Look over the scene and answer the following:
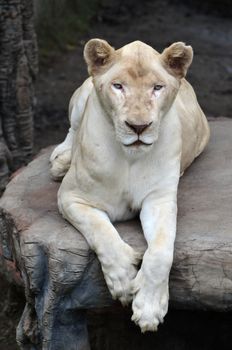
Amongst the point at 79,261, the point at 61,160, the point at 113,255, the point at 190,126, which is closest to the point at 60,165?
the point at 61,160

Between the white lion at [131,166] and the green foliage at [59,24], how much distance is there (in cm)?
560

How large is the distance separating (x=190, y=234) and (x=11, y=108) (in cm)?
244

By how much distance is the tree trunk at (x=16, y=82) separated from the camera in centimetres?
548

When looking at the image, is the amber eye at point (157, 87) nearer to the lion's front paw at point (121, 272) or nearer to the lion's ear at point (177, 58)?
the lion's ear at point (177, 58)

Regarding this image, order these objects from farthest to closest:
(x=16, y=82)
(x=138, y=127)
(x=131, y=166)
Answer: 1. (x=16, y=82)
2. (x=131, y=166)
3. (x=138, y=127)

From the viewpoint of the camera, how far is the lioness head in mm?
3320


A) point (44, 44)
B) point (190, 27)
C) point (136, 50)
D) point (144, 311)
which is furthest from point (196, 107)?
point (190, 27)

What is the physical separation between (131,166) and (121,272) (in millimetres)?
489

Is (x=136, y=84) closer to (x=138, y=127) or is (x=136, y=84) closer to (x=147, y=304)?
(x=138, y=127)

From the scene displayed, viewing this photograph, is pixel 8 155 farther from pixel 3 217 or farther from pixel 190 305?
pixel 190 305

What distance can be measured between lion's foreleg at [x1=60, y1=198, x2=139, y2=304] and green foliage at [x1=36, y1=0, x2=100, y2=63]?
5.85m

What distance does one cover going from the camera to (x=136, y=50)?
11.4ft

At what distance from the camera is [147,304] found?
3297 mm

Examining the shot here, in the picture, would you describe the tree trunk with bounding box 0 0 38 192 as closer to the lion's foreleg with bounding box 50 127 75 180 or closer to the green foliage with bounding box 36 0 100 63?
the lion's foreleg with bounding box 50 127 75 180
